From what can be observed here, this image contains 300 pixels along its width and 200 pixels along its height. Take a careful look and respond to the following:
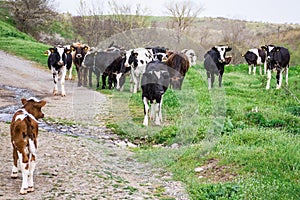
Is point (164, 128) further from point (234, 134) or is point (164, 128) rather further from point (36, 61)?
point (36, 61)

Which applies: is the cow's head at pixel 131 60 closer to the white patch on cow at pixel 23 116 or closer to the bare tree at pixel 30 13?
the white patch on cow at pixel 23 116

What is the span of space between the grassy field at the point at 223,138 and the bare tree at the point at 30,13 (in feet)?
77.2

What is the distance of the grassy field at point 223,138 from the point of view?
655cm

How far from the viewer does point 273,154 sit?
741 cm

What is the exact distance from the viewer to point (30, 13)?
128 ft

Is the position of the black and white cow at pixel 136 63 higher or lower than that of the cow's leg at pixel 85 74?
higher

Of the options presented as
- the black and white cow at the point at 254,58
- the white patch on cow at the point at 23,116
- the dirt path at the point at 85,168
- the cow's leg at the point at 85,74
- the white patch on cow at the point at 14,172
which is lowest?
the dirt path at the point at 85,168

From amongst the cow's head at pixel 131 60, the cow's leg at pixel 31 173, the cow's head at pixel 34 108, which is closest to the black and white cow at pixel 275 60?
the cow's head at pixel 131 60

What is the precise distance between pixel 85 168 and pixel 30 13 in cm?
3402

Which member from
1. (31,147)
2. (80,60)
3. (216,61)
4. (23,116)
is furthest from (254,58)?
(31,147)

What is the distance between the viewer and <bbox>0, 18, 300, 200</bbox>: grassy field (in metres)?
6.55

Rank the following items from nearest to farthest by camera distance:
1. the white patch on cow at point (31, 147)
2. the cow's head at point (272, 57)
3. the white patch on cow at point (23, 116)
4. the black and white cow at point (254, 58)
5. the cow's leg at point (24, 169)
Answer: the cow's leg at point (24, 169)
the white patch on cow at point (31, 147)
the white patch on cow at point (23, 116)
the cow's head at point (272, 57)
the black and white cow at point (254, 58)

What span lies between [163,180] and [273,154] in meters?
1.87

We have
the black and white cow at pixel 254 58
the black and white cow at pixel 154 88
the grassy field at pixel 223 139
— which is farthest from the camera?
the black and white cow at pixel 254 58
